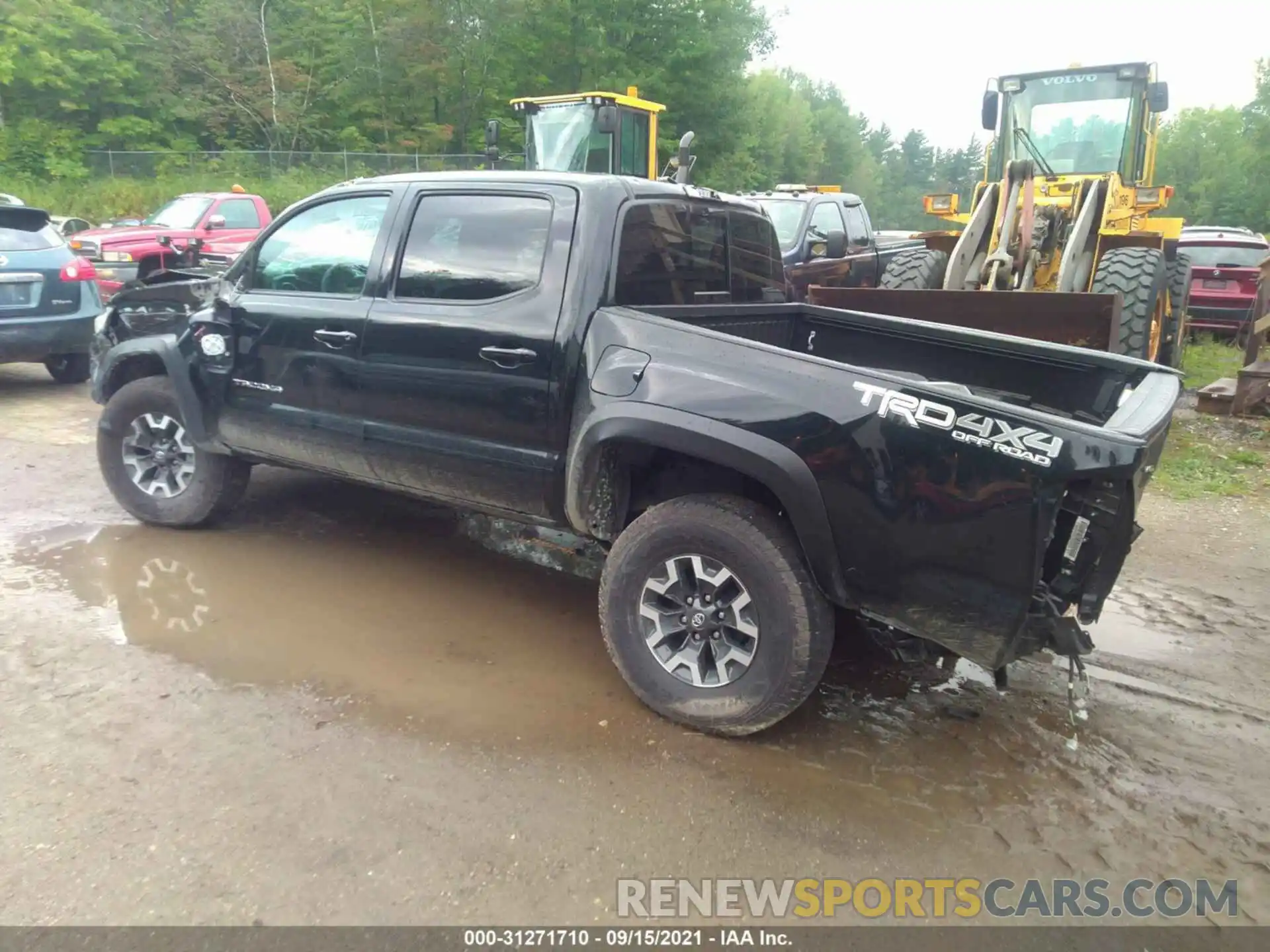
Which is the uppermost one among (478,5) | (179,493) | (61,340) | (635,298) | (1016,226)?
(478,5)

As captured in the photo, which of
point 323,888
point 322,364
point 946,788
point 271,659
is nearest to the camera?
point 323,888

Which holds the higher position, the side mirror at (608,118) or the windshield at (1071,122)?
the side mirror at (608,118)

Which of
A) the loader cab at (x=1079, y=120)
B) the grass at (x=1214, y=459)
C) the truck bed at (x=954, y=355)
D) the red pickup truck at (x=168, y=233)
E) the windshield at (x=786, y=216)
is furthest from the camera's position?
the red pickup truck at (x=168, y=233)

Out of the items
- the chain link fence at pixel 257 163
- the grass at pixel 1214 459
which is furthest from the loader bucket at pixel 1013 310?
the chain link fence at pixel 257 163

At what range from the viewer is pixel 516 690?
367 cm

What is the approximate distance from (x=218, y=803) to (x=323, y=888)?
1.89 ft

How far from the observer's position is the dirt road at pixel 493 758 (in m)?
2.65

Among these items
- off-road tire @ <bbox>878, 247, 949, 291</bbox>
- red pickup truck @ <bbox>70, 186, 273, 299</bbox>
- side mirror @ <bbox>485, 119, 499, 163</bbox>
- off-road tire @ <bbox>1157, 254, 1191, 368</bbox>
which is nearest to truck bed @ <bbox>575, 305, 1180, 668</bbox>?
off-road tire @ <bbox>878, 247, 949, 291</bbox>

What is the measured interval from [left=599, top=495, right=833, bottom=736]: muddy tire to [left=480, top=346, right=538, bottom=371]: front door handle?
82 cm

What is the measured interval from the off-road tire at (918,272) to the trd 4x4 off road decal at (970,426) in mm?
6333

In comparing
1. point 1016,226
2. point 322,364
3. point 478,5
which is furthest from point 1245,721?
point 478,5

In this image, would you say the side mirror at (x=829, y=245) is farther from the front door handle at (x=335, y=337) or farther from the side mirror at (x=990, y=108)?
the front door handle at (x=335, y=337)

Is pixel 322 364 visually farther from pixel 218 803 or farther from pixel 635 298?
pixel 218 803

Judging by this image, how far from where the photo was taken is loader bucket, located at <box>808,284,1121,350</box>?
6.11 m
